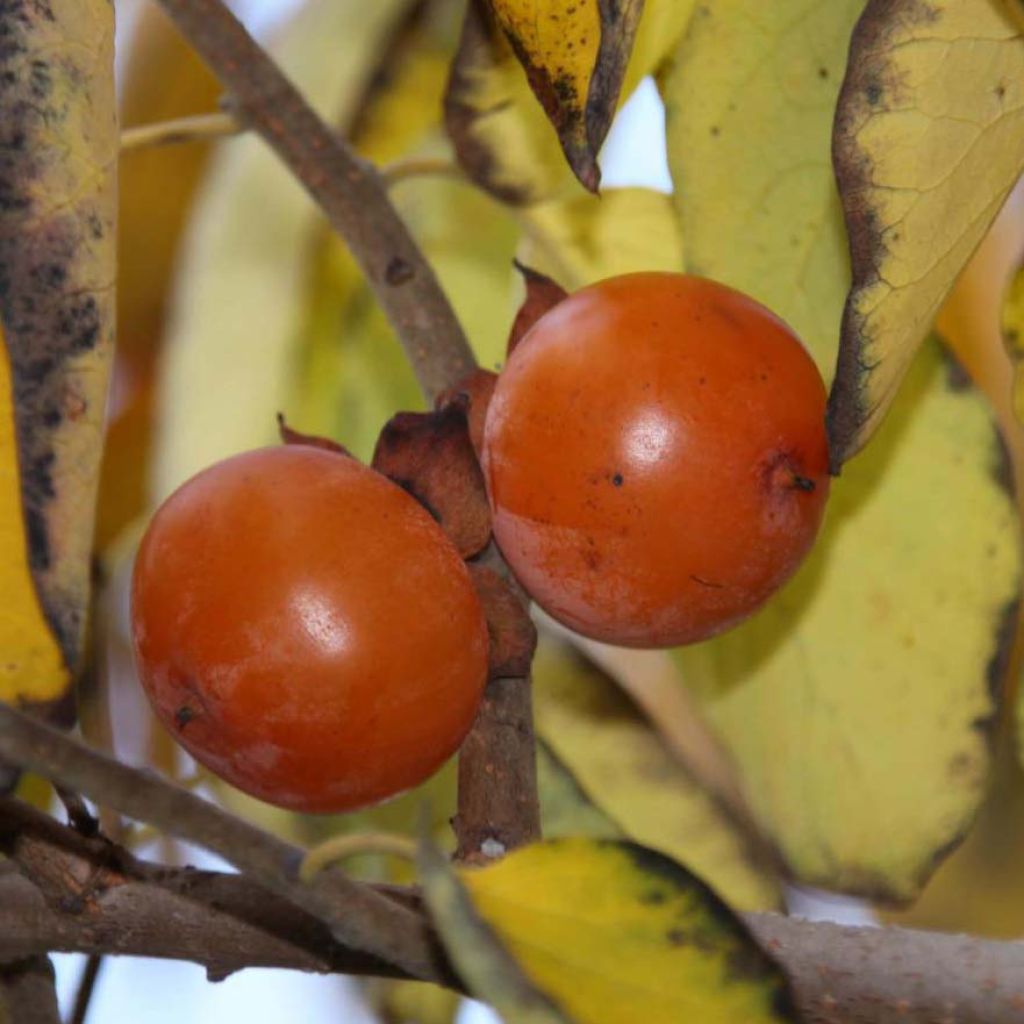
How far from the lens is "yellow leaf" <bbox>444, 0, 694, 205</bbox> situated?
0.72 metres

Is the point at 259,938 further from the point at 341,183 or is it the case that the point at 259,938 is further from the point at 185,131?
the point at 185,131

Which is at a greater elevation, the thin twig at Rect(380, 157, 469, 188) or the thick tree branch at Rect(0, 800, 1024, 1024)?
the thin twig at Rect(380, 157, 469, 188)

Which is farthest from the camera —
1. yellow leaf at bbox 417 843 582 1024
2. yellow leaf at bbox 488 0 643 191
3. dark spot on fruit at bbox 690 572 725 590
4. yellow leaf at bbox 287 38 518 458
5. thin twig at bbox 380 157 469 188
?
yellow leaf at bbox 287 38 518 458

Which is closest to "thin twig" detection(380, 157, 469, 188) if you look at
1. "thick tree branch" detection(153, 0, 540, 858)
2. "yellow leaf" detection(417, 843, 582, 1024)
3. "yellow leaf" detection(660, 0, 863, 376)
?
"thick tree branch" detection(153, 0, 540, 858)

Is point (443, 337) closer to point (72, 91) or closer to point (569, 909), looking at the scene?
point (72, 91)

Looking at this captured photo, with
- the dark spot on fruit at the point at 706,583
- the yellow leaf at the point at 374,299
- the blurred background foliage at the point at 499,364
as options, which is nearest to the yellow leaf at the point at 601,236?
the blurred background foliage at the point at 499,364

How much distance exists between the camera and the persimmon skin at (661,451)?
80 centimetres

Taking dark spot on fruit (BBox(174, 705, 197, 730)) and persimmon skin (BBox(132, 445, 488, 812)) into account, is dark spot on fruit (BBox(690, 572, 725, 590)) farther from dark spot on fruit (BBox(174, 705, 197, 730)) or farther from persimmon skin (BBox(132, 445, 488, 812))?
dark spot on fruit (BBox(174, 705, 197, 730))

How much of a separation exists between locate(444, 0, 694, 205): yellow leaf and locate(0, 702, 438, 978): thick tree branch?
0.99ft

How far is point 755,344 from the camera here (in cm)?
82

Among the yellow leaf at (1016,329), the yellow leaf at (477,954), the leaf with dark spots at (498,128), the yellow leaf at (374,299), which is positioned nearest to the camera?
the yellow leaf at (477,954)

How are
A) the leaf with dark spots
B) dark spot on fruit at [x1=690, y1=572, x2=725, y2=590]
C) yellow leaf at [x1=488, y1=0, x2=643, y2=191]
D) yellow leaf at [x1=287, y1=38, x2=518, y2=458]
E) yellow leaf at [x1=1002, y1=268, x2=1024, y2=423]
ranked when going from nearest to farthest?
yellow leaf at [x1=488, y1=0, x2=643, y2=191]
dark spot on fruit at [x1=690, y1=572, x2=725, y2=590]
yellow leaf at [x1=1002, y1=268, x2=1024, y2=423]
the leaf with dark spots
yellow leaf at [x1=287, y1=38, x2=518, y2=458]

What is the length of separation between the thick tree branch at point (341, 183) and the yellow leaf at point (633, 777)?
32cm

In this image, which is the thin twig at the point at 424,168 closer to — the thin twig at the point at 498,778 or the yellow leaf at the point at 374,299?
the yellow leaf at the point at 374,299
